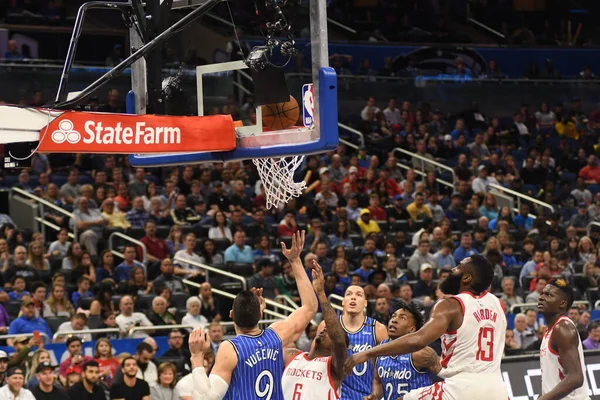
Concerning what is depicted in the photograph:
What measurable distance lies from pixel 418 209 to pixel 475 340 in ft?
35.6

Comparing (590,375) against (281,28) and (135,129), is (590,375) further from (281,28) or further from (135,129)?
(135,129)

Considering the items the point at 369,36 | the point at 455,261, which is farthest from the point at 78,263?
the point at 369,36

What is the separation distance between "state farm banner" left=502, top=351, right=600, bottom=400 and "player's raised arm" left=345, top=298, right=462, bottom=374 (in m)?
4.05

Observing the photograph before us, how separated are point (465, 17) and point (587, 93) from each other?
4.42m

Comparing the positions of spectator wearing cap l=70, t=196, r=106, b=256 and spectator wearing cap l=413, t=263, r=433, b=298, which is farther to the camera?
spectator wearing cap l=413, t=263, r=433, b=298

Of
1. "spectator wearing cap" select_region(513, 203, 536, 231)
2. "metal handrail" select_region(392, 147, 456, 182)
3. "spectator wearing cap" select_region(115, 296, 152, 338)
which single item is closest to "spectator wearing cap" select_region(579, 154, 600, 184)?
→ "spectator wearing cap" select_region(513, 203, 536, 231)

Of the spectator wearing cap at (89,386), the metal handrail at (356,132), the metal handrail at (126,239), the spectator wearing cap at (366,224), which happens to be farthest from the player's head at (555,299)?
the metal handrail at (356,132)

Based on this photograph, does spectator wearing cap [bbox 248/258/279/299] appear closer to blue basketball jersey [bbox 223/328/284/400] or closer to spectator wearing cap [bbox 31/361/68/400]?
spectator wearing cap [bbox 31/361/68/400]

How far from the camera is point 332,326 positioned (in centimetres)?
784

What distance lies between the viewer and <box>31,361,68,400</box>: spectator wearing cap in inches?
429

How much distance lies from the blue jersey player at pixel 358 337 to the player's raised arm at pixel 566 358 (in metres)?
1.44

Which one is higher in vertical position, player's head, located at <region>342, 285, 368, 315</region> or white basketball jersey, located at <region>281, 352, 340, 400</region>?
player's head, located at <region>342, 285, 368, 315</region>

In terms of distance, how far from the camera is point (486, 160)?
70.7 feet

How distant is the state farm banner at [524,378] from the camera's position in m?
11.6
